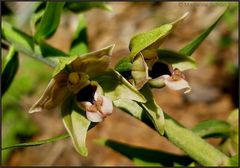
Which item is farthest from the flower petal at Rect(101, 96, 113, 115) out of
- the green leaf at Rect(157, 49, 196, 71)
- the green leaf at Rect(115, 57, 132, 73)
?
the green leaf at Rect(157, 49, 196, 71)

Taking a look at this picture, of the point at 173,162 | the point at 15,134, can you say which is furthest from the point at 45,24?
the point at 15,134

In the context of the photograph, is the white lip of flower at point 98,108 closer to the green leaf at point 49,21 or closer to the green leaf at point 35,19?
the green leaf at point 49,21

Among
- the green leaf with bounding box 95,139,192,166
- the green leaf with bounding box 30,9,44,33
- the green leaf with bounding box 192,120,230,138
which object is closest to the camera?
the green leaf with bounding box 192,120,230,138

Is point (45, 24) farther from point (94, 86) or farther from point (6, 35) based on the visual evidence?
point (94, 86)

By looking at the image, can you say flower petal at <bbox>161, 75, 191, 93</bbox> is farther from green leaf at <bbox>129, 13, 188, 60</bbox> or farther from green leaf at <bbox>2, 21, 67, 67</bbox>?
green leaf at <bbox>2, 21, 67, 67</bbox>

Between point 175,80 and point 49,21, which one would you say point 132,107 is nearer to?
point 175,80

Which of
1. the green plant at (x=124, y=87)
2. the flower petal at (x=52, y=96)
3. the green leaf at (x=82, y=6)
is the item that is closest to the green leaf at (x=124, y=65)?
the green plant at (x=124, y=87)
